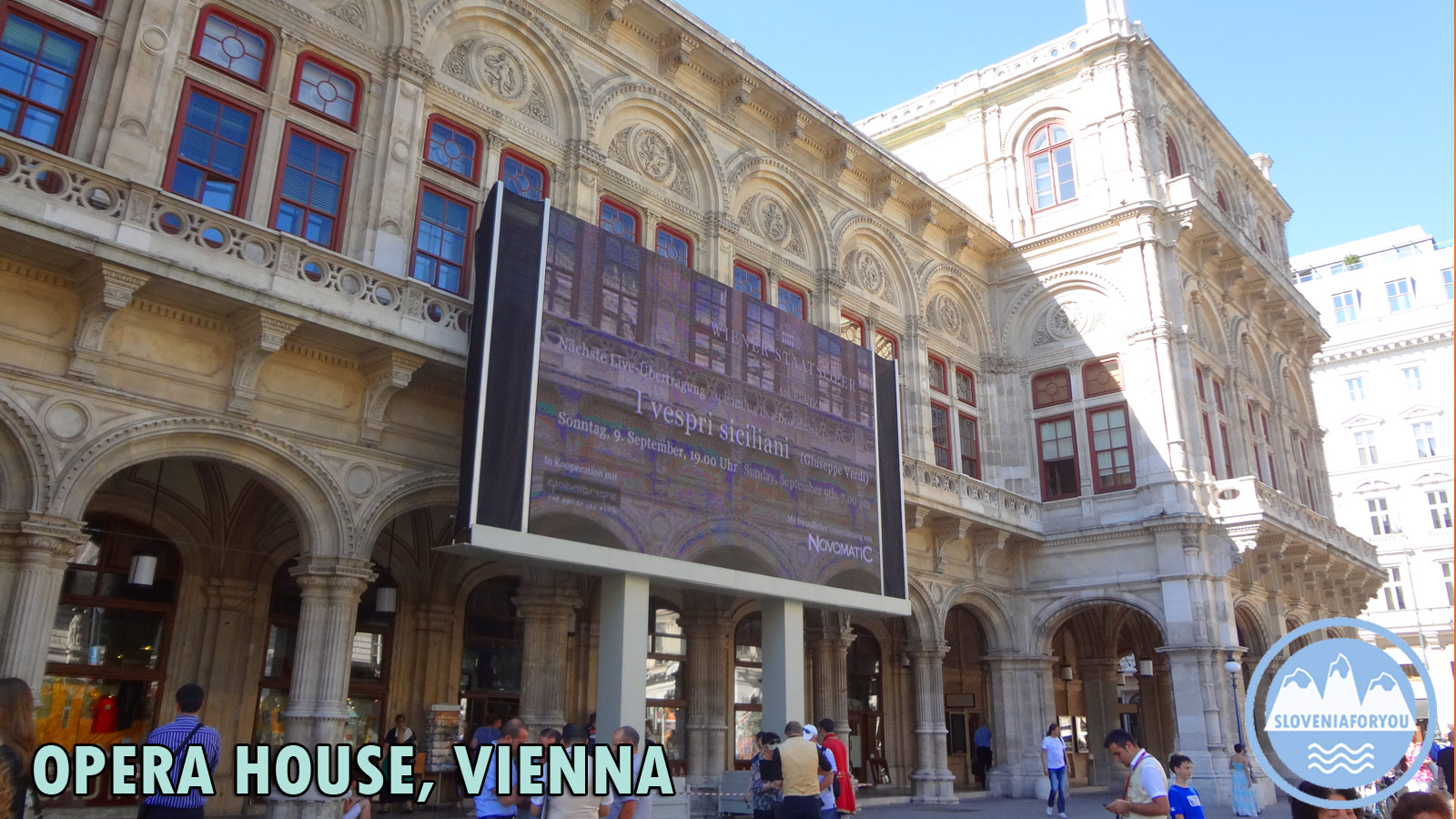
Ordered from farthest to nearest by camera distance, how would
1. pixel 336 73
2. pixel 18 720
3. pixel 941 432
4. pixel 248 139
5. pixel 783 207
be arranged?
pixel 941 432 < pixel 783 207 < pixel 336 73 < pixel 248 139 < pixel 18 720

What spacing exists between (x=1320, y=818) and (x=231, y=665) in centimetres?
1407

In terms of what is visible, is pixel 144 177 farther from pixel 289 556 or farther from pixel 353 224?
pixel 289 556

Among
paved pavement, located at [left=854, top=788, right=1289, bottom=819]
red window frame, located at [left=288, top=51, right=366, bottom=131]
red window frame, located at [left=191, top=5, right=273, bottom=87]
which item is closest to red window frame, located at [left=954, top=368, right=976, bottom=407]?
paved pavement, located at [left=854, top=788, right=1289, bottom=819]

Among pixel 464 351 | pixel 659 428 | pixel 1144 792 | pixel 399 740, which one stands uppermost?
pixel 464 351

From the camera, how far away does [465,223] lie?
1531cm

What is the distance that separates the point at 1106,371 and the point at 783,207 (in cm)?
939

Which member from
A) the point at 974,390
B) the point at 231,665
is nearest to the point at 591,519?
the point at 231,665

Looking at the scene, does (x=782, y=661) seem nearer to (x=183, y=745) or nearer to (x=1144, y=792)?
(x=1144, y=792)

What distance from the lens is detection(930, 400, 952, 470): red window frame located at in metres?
23.3

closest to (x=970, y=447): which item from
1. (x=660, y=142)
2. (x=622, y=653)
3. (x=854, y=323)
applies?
(x=854, y=323)

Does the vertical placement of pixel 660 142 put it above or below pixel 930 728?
above

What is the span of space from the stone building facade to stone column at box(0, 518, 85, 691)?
0.03 meters

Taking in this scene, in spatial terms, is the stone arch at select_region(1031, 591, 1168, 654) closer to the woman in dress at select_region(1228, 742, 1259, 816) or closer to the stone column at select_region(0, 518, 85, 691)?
the woman in dress at select_region(1228, 742, 1259, 816)

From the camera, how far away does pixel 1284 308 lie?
31.4 metres
